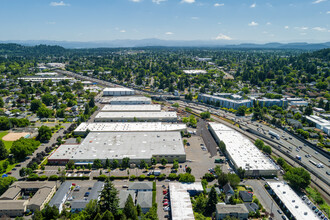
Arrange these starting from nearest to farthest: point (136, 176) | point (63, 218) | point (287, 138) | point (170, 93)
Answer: point (63, 218) → point (136, 176) → point (287, 138) → point (170, 93)

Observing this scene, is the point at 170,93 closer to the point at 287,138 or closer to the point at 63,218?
the point at 287,138

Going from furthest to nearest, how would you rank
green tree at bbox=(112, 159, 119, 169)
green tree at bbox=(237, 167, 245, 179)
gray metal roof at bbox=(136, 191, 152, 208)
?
1. green tree at bbox=(112, 159, 119, 169)
2. green tree at bbox=(237, 167, 245, 179)
3. gray metal roof at bbox=(136, 191, 152, 208)

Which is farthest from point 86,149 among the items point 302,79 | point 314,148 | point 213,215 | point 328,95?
point 302,79

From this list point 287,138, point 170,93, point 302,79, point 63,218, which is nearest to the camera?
point 63,218

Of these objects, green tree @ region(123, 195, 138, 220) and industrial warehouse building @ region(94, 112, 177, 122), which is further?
industrial warehouse building @ region(94, 112, 177, 122)

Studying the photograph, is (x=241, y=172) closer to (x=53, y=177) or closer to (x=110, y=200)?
(x=110, y=200)

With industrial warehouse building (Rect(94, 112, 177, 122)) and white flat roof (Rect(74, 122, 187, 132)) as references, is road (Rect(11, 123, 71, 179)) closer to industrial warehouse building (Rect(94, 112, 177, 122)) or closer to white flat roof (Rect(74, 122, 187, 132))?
white flat roof (Rect(74, 122, 187, 132))

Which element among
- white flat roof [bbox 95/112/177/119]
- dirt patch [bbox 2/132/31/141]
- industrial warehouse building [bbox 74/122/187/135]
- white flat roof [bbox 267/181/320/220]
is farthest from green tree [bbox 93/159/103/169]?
white flat roof [bbox 267/181/320/220]

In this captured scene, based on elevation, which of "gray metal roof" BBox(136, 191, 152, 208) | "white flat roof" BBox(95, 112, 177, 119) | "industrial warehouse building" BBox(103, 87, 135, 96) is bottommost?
"gray metal roof" BBox(136, 191, 152, 208)
